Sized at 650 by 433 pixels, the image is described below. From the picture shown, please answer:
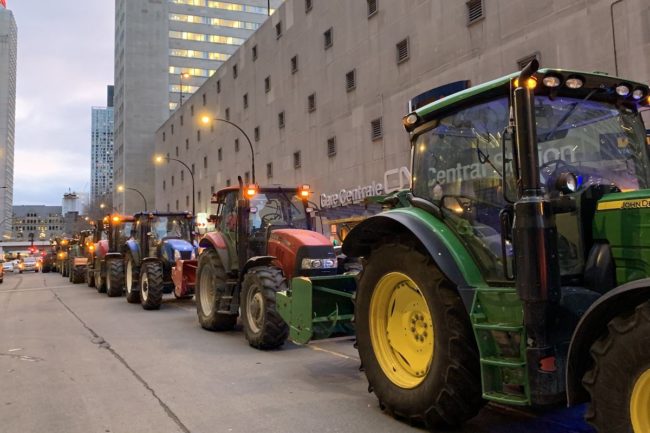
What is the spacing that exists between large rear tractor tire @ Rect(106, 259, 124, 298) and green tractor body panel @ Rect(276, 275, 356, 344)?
1171 cm

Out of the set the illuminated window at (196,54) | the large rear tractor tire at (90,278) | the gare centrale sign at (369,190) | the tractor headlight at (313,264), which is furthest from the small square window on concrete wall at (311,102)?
the illuminated window at (196,54)

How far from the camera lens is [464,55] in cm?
1927

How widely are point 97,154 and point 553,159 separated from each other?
20523 cm

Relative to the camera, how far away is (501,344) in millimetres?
3602

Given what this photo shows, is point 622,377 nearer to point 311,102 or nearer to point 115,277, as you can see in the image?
point 115,277

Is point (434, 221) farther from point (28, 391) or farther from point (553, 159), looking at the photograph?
point (28, 391)

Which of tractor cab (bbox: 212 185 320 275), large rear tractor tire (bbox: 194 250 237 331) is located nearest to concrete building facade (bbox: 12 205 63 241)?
large rear tractor tire (bbox: 194 250 237 331)

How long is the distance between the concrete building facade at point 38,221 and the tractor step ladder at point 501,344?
169m

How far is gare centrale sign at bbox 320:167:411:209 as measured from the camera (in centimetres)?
2252

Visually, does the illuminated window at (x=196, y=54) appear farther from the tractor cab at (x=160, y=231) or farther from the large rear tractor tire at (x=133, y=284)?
the large rear tractor tire at (x=133, y=284)

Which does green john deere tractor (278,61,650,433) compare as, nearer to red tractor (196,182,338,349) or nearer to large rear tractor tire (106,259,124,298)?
red tractor (196,182,338,349)

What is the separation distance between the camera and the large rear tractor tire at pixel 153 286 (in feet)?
43.1

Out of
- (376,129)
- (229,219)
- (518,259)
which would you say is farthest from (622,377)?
(376,129)

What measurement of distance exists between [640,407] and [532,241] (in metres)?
1.04
